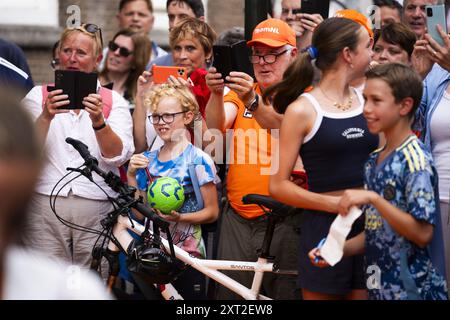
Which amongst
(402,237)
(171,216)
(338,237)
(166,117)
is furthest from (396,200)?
(166,117)

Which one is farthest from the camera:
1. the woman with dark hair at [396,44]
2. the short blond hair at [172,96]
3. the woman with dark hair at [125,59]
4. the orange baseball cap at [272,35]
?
the woman with dark hair at [125,59]

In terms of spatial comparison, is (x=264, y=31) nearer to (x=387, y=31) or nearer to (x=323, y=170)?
(x=387, y=31)

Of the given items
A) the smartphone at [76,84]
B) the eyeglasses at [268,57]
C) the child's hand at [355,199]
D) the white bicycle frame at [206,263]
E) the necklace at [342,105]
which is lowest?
the white bicycle frame at [206,263]

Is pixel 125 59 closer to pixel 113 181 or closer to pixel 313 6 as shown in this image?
pixel 313 6

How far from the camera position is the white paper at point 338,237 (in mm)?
3774

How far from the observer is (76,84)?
554 cm

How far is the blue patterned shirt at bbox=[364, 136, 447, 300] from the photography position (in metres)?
3.81

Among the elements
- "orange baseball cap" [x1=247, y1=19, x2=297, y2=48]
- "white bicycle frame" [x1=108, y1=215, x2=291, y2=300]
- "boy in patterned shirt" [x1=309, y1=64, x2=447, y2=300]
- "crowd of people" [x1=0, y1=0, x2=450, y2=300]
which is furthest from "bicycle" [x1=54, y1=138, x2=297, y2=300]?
"boy in patterned shirt" [x1=309, y1=64, x2=447, y2=300]

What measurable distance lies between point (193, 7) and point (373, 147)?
3649 millimetres

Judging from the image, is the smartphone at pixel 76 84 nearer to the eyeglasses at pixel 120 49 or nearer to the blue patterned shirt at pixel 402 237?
the eyeglasses at pixel 120 49

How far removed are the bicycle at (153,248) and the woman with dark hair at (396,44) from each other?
1536 millimetres

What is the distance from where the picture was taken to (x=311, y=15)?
20.5ft

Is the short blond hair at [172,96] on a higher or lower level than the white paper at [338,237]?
higher

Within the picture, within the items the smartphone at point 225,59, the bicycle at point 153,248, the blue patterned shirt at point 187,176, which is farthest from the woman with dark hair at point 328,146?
the blue patterned shirt at point 187,176
